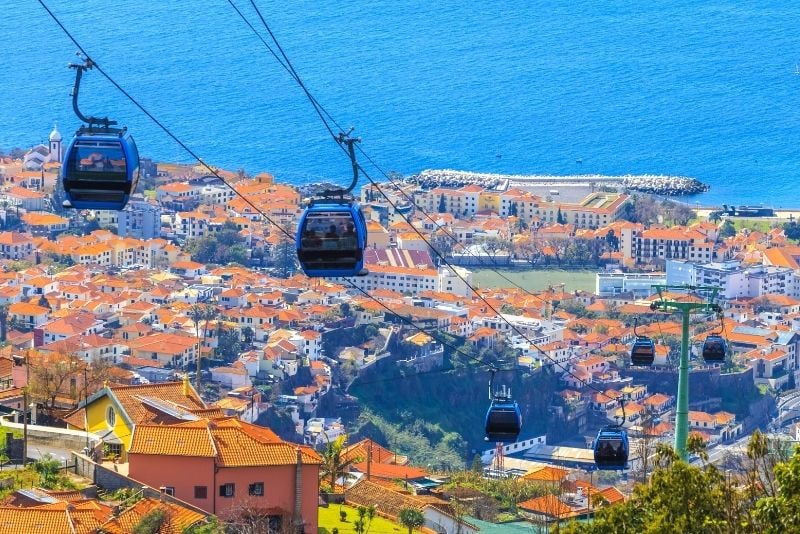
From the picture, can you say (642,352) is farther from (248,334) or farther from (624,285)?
(624,285)

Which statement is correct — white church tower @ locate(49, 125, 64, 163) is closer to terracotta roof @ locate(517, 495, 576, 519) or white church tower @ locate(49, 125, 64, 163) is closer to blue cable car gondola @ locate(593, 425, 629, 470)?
terracotta roof @ locate(517, 495, 576, 519)

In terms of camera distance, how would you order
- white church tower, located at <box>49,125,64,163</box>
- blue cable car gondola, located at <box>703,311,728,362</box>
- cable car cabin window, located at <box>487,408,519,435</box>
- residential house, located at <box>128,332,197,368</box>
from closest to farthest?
cable car cabin window, located at <box>487,408,519,435</box>, blue cable car gondola, located at <box>703,311,728,362</box>, residential house, located at <box>128,332,197,368</box>, white church tower, located at <box>49,125,64,163</box>

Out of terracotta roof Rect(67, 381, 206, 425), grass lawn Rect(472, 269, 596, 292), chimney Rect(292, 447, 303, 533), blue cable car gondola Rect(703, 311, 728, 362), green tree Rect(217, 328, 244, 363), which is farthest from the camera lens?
grass lawn Rect(472, 269, 596, 292)

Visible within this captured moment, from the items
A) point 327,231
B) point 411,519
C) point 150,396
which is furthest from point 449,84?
point 327,231

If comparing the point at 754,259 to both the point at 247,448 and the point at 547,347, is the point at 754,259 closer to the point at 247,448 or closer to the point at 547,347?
the point at 547,347

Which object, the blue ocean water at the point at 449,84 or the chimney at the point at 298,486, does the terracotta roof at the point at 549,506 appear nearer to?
the chimney at the point at 298,486

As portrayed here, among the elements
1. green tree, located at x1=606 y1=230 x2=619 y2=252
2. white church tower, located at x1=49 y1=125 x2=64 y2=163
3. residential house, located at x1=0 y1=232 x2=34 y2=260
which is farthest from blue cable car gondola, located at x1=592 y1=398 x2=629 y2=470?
white church tower, located at x1=49 y1=125 x2=64 y2=163

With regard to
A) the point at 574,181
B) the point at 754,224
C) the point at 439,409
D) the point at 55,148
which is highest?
the point at 55,148

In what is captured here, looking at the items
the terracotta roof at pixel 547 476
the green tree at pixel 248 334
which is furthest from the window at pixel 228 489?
the green tree at pixel 248 334
